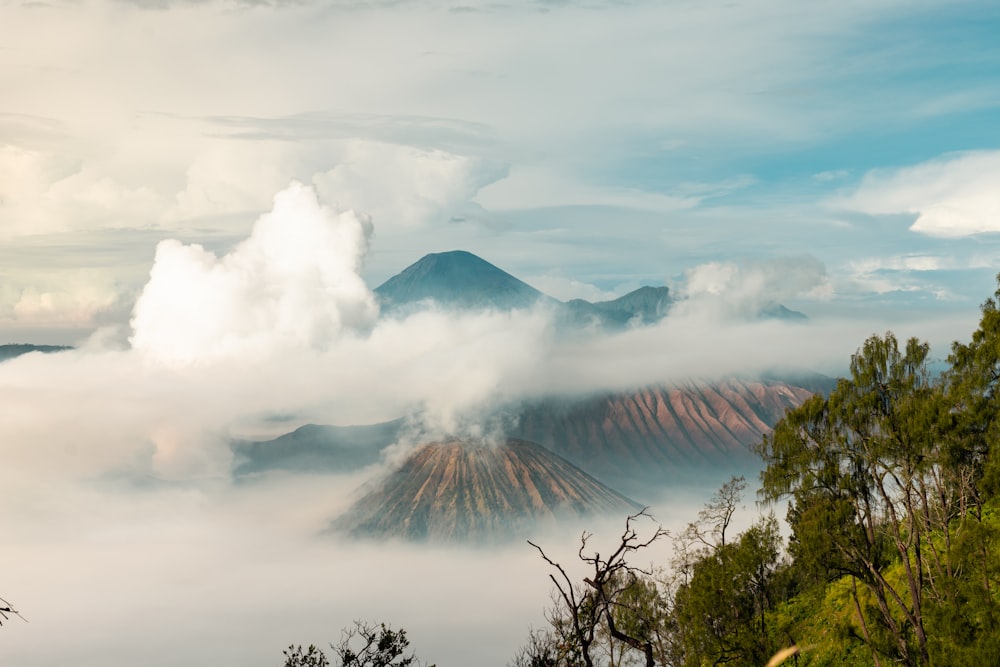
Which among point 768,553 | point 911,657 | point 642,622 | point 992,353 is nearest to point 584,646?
point 911,657

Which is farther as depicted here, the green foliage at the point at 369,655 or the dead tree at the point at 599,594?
the green foliage at the point at 369,655

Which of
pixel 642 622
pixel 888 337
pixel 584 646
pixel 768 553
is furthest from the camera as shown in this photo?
pixel 642 622

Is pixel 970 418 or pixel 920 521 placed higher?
pixel 970 418

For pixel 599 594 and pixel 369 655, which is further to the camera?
pixel 369 655

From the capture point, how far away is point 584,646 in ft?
67.3

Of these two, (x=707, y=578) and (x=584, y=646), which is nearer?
(x=584, y=646)

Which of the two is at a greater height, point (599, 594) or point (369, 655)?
point (599, 594)

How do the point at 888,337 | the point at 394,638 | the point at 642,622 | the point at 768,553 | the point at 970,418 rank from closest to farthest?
1. the point at 970,418
2. the point at 888,337
3. the point at 768,553
4. the point at 394,638
5. the point at 642,622

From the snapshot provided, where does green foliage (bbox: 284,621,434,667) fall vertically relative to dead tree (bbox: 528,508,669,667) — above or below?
below

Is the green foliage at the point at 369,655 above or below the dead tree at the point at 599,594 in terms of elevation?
below

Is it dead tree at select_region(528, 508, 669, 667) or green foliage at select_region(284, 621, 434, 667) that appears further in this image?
green foliage at select_region(284, 621, 434, 667)

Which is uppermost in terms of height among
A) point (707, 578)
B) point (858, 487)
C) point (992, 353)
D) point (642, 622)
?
point (992, 353)

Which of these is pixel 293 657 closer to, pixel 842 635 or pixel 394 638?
pixel 394 638

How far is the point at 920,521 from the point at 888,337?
1260 centimetres
